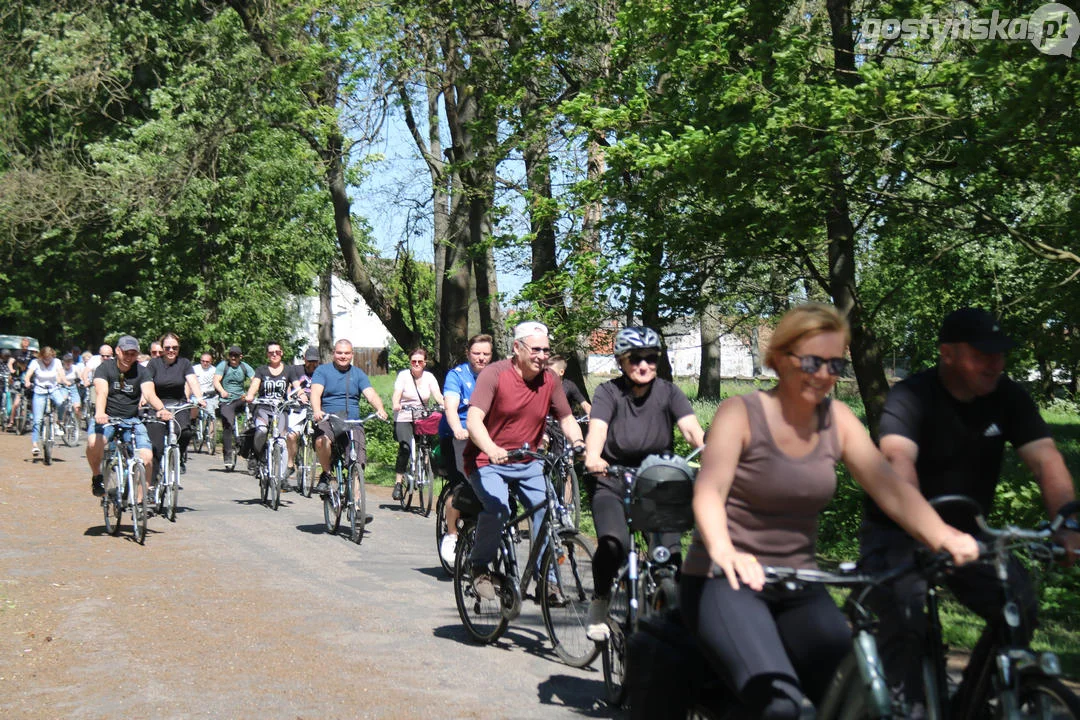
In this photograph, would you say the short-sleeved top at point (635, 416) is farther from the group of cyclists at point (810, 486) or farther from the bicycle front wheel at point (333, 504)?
the bicycle front wheel at point (333, 504)

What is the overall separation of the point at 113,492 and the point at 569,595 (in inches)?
304

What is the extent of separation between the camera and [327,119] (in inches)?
826

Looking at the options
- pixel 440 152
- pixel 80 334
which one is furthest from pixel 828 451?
pixel 80 334

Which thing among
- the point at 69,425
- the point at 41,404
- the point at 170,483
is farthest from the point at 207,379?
the point at 170,483

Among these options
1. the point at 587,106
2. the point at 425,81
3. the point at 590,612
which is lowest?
the point at 590,612

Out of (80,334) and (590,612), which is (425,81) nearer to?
(590,612)

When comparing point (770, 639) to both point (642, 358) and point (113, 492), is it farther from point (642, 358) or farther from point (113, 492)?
point (113, 492)

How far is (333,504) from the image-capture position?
13.7 meters

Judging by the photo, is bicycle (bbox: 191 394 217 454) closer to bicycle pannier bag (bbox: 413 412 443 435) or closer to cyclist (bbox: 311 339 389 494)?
bicycle pannier bag (bbox: 413 412 443 435)

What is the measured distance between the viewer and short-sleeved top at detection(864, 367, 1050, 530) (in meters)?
4.58

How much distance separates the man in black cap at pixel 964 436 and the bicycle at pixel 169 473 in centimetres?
1048

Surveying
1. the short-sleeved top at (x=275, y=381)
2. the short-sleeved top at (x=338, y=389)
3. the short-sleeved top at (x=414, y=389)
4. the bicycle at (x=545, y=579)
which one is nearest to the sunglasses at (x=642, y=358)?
the bicycle at (x=545, y=579)

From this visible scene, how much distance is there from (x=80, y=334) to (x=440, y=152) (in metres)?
21.8

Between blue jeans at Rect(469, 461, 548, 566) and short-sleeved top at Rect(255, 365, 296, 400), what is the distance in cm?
1139
